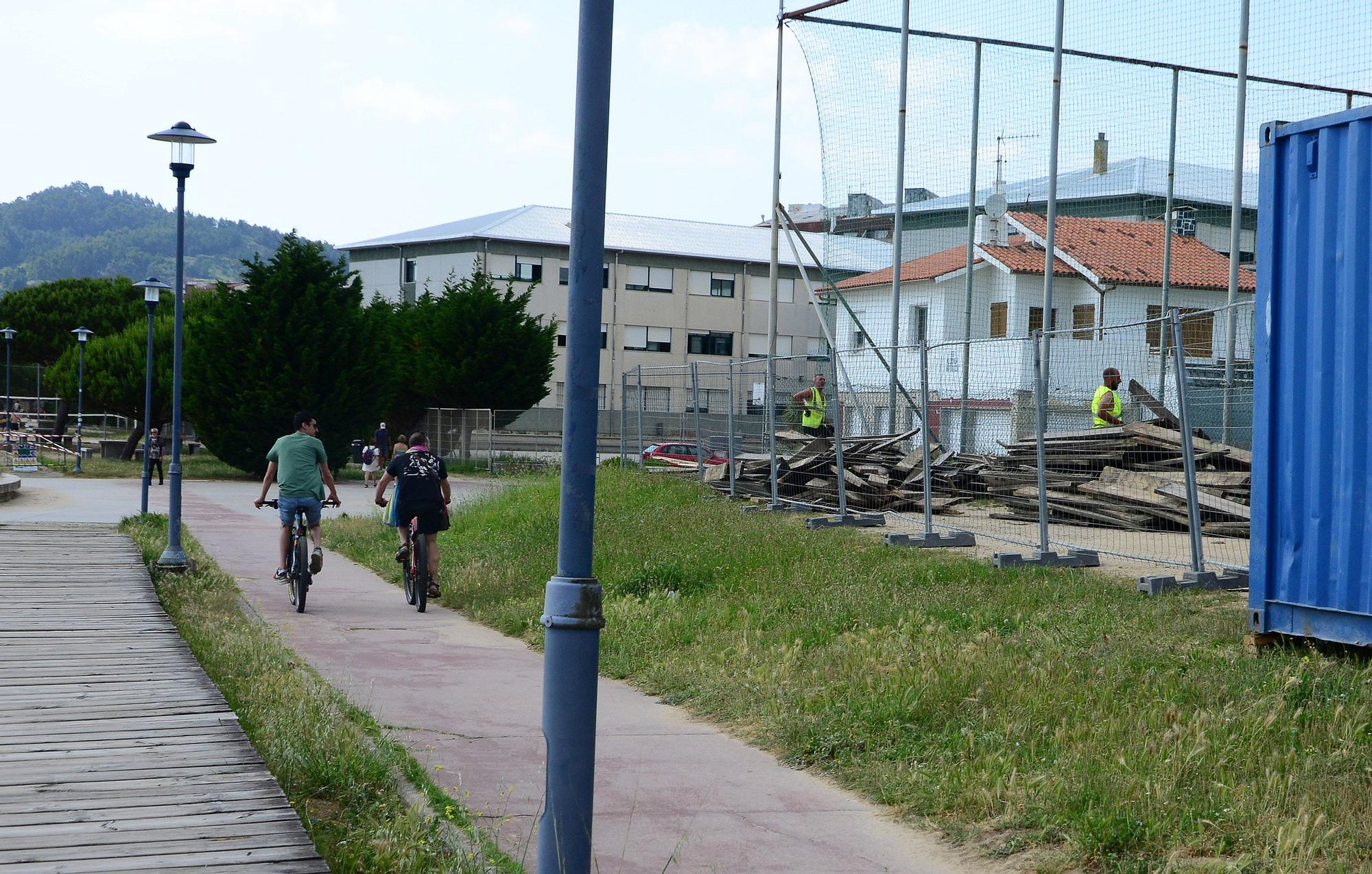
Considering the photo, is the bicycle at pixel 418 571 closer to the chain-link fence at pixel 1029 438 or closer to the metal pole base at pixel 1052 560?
the chain-link fence at pixel 1029 438

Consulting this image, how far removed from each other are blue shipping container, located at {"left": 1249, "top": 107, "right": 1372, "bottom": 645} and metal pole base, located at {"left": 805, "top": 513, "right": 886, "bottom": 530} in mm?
7588

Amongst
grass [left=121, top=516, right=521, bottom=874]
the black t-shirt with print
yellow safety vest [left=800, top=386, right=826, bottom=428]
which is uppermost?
yellow safety vest [left=800, top=386, right=826, bottom=428]

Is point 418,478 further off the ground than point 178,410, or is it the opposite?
point 178,410

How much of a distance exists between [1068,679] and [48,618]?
6.78m

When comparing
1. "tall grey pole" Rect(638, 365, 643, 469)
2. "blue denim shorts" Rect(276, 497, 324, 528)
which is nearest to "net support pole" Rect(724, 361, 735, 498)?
"tall grey pole" Rect(638, 365, 643, 469)

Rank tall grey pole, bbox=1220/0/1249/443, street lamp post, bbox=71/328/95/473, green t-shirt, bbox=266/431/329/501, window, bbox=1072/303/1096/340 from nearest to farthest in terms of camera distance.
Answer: green t-shirt, bbox=266/431/329/501
tall grey pole, bbox=1220/0/1249/443
window, bbox=1072/303/1096/340
street lamp post, bbox=71/328/95/473

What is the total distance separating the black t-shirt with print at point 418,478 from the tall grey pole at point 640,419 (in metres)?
9.07

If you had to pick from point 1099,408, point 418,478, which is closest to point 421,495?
point 418,478

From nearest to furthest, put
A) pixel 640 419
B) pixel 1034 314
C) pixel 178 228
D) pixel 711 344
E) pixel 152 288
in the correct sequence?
pixel 178 228, pixel 640 419, pixel 152 288, pixel 1034 314, pixel 711 344

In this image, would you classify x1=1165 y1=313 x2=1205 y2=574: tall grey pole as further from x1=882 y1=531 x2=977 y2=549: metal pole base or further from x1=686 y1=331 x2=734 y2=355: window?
x1=686 y1=331 x2=734 y2=355: window

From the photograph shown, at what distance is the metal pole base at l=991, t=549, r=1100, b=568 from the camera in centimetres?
1140

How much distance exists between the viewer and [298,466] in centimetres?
1245

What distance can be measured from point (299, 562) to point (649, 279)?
184 feet

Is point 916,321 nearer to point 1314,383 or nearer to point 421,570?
point 421,570
